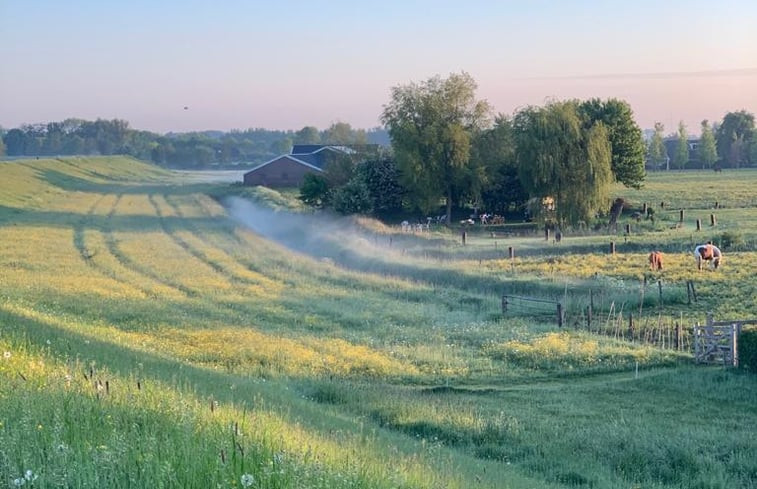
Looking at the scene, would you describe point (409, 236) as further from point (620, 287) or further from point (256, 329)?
point (256, 329)

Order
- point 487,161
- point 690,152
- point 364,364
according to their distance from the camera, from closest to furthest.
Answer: point 364,364 → point 487,161 → point 690,152

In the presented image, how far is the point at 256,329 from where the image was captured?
2511cm

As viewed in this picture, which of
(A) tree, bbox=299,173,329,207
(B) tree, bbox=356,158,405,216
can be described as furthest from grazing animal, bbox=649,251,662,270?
(A) tree, bbox=299,173,329,207

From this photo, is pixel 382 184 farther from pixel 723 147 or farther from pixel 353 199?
pixel 723 147

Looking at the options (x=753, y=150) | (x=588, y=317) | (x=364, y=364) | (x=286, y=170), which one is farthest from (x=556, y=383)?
(x=753, y=150)

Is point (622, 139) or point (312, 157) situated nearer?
point (622, 139)

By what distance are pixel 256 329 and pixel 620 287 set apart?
48.7ft

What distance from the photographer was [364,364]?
20984 mm

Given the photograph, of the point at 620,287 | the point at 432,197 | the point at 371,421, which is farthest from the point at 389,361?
the point at 432,197

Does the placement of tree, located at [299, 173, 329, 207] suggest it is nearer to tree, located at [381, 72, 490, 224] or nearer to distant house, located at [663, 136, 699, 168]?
tree, located at [381, 72, 490, 224]

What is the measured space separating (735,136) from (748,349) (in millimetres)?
132861

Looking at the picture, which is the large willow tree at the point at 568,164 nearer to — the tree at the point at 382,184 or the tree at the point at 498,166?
the tree at the point at 498,166

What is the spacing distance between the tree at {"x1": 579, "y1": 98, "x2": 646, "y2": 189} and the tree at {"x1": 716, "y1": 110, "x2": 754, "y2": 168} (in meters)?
82.5

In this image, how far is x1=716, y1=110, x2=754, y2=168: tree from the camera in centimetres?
13975
